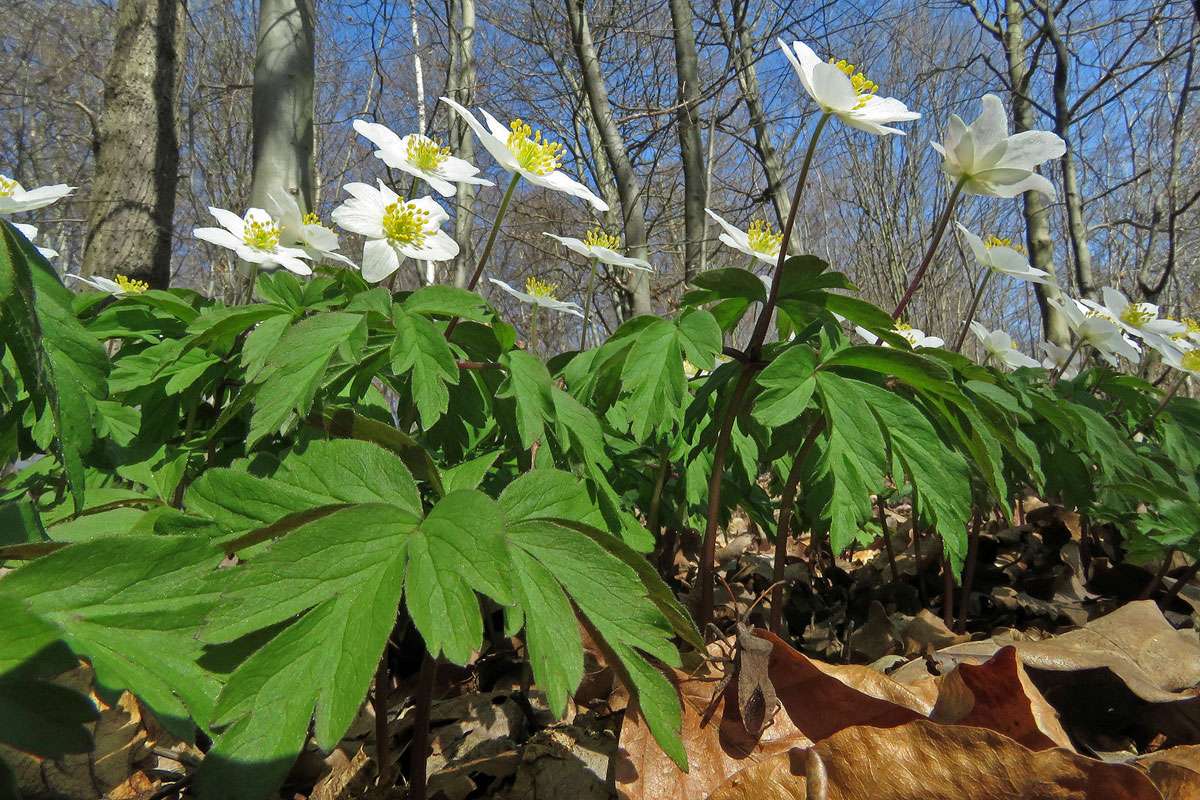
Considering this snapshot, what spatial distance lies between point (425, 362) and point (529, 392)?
18 cm

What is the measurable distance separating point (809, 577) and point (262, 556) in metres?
1.69

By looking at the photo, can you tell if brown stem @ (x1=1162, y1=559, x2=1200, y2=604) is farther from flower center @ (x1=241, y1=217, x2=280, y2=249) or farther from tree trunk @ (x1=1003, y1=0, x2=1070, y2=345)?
tree trunk @ (x1=1003, y1=0, x2=1070, y2=345)

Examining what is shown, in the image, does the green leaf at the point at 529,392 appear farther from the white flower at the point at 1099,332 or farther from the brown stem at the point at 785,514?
the white flower at the point at 1099,332

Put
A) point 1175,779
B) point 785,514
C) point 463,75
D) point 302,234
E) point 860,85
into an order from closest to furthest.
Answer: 1. point 1175,779
2. point 785,514
3. point 860,85
4. point 302,234
5. point 463,75

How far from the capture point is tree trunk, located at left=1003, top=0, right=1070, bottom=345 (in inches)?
231

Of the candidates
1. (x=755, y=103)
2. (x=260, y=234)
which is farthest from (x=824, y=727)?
(x=755, y=103)

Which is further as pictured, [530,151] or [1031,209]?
[1031,209]

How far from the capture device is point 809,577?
6.73ft

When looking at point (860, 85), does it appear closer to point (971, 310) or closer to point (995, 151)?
point (995, 151)

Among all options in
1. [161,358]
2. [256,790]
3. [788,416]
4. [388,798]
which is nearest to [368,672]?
[256,790]

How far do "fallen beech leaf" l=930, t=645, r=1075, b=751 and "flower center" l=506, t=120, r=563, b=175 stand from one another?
1338 mm

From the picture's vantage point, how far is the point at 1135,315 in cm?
266

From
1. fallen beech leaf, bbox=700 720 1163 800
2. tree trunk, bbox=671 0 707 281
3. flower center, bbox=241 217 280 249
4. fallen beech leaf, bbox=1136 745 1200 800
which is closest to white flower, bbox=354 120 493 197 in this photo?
flower center, bbox=241 217 280 249

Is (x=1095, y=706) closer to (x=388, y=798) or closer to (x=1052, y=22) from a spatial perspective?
Answer: (x=388, y=798)
